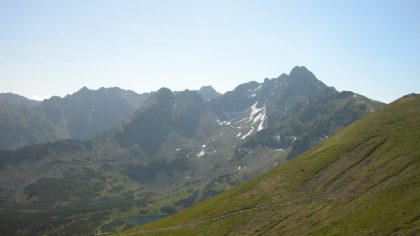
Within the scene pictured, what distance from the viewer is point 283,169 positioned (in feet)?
445

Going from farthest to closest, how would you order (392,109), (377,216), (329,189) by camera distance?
(392,109) < (329,189) < (377,216)

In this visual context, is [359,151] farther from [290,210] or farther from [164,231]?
[164,231]

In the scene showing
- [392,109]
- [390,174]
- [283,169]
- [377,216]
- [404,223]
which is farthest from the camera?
[392,109]

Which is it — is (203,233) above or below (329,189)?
below

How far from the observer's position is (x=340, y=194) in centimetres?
9919

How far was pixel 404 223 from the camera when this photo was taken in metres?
71.6

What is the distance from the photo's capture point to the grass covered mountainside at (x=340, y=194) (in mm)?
80562

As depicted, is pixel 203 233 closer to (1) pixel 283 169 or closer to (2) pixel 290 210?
(2) pixel 290 210

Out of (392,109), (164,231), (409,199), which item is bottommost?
(164,231)

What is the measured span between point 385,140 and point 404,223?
170 ft

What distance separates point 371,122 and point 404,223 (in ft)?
246

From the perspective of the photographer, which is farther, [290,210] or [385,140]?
[385,140]

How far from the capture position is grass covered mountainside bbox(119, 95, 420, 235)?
8056cm

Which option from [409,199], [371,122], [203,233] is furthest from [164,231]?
[371,122]
